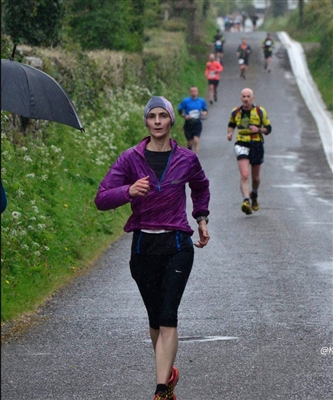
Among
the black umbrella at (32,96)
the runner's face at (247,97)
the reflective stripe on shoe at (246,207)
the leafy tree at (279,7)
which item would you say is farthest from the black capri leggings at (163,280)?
the leafy tree at (279,7)

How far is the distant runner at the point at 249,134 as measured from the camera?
14.8 m

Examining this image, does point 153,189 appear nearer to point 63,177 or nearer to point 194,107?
point 63,177

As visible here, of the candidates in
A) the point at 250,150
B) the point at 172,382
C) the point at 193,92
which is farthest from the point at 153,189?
the point at 193,92

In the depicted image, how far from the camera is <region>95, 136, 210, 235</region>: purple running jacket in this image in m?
5.88

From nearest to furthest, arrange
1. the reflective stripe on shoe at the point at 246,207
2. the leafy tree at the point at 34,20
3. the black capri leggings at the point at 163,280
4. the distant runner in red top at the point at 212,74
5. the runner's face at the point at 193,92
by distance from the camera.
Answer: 1. the black capri leggings at the point at 163,280
2. the reflective stripe on shoe at the point at 246,207
3. the leafy tree at the point at 34,20
4. the runner's face at the point at 193,92
5. the distant runner in red top at the point at 212,74

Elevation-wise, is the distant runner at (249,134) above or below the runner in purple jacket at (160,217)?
below

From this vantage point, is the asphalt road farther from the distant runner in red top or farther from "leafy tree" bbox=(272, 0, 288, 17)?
"leafy tree" bbox=(272, 0, 288, 17)

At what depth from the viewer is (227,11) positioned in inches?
4732

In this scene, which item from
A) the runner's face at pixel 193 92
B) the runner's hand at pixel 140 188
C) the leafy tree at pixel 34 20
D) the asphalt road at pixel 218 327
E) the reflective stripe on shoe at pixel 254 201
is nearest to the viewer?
the runner's hand at pixel 140 188

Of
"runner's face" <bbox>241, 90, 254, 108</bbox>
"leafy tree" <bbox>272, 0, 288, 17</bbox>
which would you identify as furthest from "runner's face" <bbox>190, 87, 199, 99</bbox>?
"leafy tree" <bbox>272, 0, 288, 17</bbox>

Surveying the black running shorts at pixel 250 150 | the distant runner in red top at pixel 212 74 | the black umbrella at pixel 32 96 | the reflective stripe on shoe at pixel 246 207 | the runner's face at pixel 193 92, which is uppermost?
the black umbrella at pixel 32 96

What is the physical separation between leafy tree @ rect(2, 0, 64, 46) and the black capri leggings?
1645 centimetres

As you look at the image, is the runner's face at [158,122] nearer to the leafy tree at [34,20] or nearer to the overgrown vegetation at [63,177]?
the overgrown vegetation at [63,177]

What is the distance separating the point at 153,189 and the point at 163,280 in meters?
0.54
